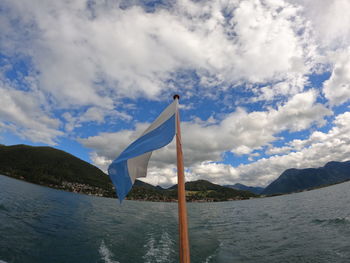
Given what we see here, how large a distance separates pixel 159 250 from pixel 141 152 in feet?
63.2

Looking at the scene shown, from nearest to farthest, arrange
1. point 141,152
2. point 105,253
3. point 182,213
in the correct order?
point 182,213, point 141,152, point 105,253

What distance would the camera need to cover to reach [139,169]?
7.24m

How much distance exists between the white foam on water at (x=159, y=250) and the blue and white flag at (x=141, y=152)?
14.6 m

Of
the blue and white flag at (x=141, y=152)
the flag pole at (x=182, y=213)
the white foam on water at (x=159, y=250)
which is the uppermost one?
the blue and white flag at (x=141, y=152)

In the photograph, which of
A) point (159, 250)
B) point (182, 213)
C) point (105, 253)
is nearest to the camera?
point (182, 213)

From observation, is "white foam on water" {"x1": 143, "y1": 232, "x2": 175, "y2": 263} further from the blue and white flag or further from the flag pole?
the flag pole

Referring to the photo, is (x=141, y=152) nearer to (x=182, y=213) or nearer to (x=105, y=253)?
(x=182, y=213)

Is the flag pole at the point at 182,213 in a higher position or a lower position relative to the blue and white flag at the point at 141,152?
lower

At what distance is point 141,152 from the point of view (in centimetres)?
623

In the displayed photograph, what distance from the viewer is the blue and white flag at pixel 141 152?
6.39 meters

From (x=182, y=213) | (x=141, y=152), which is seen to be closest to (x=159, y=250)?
(x=141, y=152)

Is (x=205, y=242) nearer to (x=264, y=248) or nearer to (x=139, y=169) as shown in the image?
(x=264, y=248)

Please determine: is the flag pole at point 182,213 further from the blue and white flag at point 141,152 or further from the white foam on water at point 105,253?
the white foam on water at point 105,253

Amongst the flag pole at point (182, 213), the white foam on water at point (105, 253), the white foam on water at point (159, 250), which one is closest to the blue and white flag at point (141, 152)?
the flag pole at point (182, 213)
